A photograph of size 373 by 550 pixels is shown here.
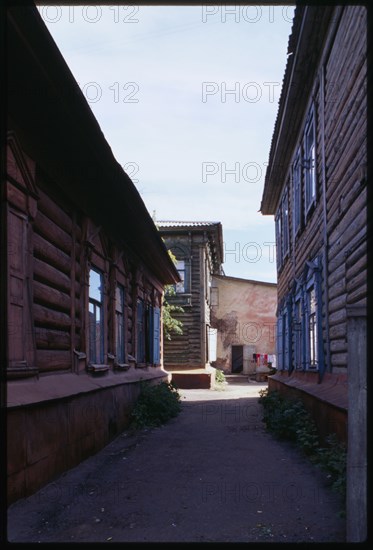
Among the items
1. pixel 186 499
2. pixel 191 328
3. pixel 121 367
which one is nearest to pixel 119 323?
pixel 121 367

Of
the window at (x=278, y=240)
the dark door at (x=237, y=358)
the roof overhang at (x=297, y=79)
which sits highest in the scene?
the roof overhang at (x=297, y=79)

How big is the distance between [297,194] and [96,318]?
16.2ft

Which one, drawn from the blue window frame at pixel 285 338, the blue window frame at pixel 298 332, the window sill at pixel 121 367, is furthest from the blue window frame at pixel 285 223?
the window sill at pixel 121 367

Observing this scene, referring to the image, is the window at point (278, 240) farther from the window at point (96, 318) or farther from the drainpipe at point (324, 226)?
the window at point (96, 318)

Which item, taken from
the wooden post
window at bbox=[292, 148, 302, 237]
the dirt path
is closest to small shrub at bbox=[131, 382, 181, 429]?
the dirt path

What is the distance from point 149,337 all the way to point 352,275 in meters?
8.59

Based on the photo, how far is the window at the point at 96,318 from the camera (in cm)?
824

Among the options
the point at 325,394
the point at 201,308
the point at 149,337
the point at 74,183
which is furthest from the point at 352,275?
the point at 201,308

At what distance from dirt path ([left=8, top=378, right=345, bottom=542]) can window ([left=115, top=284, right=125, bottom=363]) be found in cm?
249

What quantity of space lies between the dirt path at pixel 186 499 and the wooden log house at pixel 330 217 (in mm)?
754

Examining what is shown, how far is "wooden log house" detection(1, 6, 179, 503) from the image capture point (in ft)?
15.6

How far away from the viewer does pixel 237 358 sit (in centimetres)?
3130

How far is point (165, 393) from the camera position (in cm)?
1214

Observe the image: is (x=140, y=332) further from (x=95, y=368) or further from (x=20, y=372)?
(x=20, y=372)
